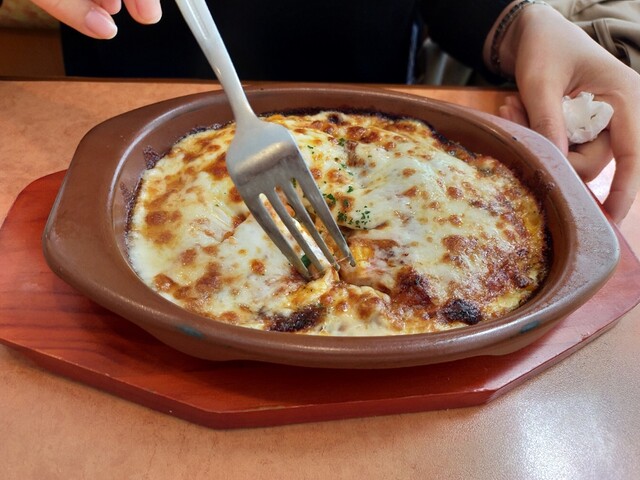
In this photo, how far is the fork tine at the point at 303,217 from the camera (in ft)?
3.11

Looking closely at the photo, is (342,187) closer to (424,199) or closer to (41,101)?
(424,199)

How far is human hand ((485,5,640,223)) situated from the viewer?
1393 mm

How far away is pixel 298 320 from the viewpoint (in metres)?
0.93

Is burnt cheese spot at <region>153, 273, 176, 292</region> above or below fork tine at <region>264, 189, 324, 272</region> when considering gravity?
below

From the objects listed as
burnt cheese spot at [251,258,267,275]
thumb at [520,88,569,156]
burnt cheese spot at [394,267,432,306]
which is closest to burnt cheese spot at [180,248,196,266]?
burnt cheese spot at [251,258,267,275]

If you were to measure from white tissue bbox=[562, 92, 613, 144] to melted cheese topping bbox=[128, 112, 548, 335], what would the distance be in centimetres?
35

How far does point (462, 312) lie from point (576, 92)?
3.02 feet

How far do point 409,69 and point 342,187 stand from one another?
1.10m

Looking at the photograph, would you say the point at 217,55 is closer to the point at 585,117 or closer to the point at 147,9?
the point at 147,9

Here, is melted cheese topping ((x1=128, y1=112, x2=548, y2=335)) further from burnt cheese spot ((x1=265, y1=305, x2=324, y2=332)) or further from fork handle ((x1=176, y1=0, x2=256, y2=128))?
fork handle ((x1=176, y1=0, x2=256, y2=128))

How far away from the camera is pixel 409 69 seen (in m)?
2.12

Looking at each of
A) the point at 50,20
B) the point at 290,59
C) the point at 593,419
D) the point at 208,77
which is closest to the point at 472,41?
the point at 290,59

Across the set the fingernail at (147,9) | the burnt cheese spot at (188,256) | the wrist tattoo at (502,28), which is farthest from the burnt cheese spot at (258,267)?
the wrist tattoo at (502,28)

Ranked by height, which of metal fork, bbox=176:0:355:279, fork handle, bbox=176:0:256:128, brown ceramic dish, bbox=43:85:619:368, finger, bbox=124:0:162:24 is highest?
finger, bbox=124:0:162:24
